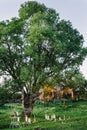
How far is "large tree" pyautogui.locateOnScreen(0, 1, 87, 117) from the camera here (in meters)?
53.4

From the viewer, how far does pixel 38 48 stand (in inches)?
2127

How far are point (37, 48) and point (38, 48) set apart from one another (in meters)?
0.23

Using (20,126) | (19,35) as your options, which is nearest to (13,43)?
(19,35)

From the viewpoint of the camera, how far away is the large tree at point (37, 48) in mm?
53406

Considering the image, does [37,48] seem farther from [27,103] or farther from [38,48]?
[27,103]

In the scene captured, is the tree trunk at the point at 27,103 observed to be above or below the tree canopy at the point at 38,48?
below

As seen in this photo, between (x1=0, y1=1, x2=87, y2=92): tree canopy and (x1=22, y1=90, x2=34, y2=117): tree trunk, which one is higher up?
(x1=0, y1=1, x2=87, y2=92): tree canopy

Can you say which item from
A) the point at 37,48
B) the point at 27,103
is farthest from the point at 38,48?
the point at 27,103

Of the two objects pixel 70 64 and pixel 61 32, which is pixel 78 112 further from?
pixel 61 32

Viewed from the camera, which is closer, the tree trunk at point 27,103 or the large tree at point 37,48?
the large tree at point 37,48

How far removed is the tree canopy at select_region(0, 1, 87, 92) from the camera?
53.4 meters

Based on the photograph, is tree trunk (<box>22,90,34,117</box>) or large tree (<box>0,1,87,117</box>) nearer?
large tree (<box>0,1,87,117</box>)

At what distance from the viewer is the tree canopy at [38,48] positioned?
175 ft

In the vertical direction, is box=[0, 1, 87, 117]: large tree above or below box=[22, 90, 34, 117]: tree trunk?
above
